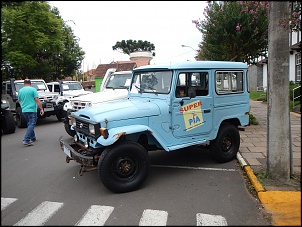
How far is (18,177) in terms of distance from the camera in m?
5.07

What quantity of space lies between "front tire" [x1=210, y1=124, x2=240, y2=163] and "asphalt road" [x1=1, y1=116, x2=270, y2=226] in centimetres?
18

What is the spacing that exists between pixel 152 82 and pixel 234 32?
253 inches

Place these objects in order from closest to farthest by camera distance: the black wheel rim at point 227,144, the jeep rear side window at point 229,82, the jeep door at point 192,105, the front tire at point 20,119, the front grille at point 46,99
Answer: the jeep door at point 192,105 → the jeep rear side window at point 229,82 → the black wheel rim at point 227,144 → the front tire at point 20,119 → the front grille at point 46,99

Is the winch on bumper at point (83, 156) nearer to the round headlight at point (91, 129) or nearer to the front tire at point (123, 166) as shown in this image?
the front tire at point (123, 166)

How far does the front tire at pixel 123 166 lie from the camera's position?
13.5 ft

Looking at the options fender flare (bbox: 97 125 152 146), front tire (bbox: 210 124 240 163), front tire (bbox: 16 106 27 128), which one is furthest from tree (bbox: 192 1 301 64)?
front tire (bbox: 16 106 27 128)

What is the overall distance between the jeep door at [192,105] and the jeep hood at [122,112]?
47 cm

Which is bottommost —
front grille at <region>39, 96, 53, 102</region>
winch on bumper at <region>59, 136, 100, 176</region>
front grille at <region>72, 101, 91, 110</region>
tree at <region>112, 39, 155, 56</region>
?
winch on bumper at <region>59, 136, 100, 176</region>

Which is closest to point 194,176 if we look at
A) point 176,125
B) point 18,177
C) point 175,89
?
point 176,125

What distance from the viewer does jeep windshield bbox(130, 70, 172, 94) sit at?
4.93m

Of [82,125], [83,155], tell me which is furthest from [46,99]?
[83,155]

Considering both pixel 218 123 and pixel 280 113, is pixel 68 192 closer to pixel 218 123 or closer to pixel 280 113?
pixel 218 123

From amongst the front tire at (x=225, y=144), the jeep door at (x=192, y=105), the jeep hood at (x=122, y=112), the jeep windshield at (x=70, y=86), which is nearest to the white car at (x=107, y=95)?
the jeep hood at (x=122, y=112)

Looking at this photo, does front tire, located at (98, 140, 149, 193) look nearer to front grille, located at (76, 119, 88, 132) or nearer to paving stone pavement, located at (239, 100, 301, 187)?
front grille, located at (76, 119, 88, 132)
